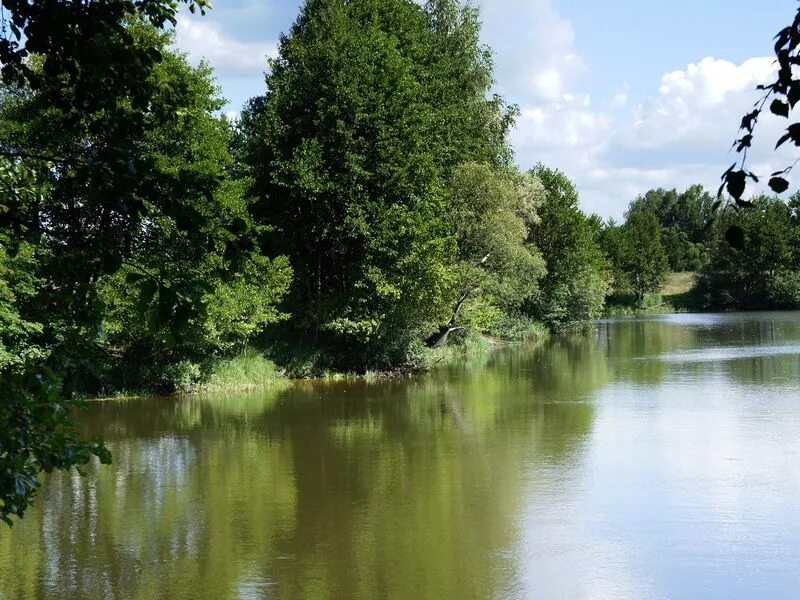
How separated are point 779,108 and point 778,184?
0.86 ft

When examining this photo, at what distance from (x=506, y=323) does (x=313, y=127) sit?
64.9ft

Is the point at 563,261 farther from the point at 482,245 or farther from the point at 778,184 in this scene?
the point at 778,184

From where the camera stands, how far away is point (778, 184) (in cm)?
289

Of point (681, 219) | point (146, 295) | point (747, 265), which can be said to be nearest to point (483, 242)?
point (146, 295)

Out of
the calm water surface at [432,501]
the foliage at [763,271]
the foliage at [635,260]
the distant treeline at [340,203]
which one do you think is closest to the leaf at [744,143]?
the calm water surface at [432,501]

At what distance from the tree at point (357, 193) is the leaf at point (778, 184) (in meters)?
23.2

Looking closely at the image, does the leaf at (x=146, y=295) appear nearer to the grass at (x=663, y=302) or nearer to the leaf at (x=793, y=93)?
the leaf at (x=793, y=93)

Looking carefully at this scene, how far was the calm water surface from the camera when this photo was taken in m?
9.10

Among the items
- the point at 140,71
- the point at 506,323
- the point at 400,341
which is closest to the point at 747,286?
the point at 506,323

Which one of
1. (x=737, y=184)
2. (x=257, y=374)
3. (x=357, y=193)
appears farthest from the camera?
(x=357, y=193)

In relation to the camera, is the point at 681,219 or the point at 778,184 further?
the point at 681,219

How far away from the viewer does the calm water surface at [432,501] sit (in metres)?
9.10

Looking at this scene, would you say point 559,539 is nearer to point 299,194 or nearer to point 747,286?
point 299,194

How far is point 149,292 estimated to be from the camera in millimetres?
3613
